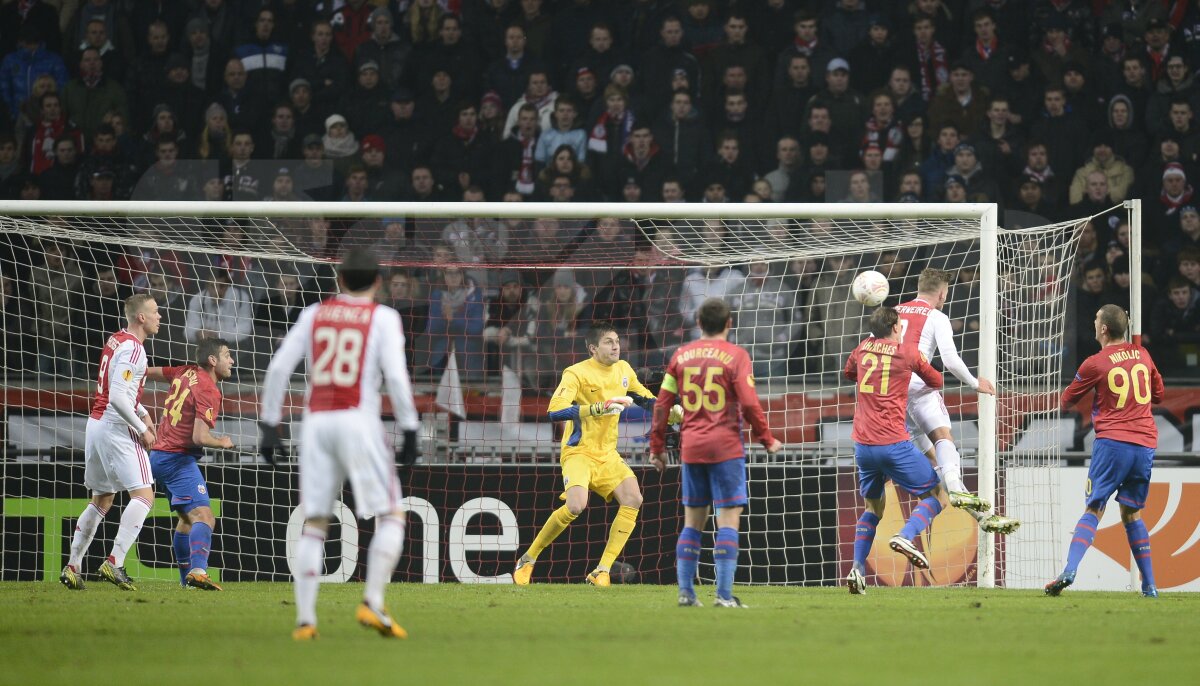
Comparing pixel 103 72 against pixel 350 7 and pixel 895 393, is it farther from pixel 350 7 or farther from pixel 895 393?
pixel 895 393

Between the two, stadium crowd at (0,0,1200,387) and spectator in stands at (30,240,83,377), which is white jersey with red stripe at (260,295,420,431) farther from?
spectator in stands at (30,240,83,377)

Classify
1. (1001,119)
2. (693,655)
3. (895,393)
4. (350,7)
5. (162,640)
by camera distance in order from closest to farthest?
(693,655), (162,640), (895,393), (1001,119), (350,7)

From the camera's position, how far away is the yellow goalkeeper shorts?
1088 cm

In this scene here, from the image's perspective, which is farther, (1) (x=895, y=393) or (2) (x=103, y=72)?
(2) (x=103, y=72)

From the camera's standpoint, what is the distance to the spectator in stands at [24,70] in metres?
15.4

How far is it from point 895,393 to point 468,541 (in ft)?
14.1

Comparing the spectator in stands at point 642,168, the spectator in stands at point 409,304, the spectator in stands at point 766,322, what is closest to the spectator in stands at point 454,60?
the spectator in stands at point 642,168

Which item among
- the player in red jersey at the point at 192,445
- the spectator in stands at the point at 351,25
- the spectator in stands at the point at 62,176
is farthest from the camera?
the spectator in stands at the point at 351,25

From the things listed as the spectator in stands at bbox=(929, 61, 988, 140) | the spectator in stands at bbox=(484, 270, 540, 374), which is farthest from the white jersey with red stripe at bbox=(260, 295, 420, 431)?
the spectator in stands at bbox=(929, 61, 988, 140)

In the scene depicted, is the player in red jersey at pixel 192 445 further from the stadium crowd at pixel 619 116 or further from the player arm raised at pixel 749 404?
the player arm raised at pixel 749 404

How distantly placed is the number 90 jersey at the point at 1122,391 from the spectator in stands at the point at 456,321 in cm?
559

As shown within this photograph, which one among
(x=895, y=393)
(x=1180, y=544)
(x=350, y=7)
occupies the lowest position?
(x=1180, y=544)

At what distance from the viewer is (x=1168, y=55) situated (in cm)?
→ 1537

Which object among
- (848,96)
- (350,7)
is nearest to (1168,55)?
(848,96)
